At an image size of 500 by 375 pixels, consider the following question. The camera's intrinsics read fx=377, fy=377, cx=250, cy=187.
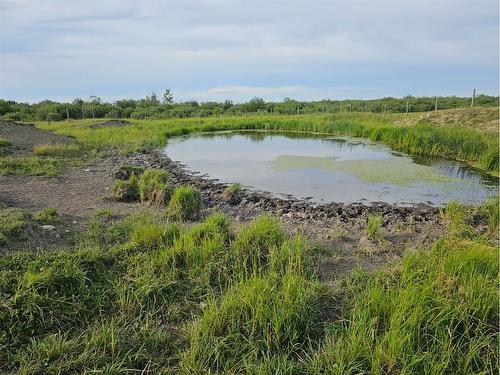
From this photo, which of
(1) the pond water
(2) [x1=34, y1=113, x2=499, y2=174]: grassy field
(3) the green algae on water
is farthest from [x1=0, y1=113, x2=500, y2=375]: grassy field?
(2) [x1=34, y1=113, x2=499, y2=174]: grassy field

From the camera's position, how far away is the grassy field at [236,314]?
267 cm

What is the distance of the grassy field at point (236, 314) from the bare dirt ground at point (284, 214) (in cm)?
66

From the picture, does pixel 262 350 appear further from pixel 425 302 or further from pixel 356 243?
pixel 356 243

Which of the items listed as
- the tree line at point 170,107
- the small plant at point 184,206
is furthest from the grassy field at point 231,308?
the tree line at point 170,107

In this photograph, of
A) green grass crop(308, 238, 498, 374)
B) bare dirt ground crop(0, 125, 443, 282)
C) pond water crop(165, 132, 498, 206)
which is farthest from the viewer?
pond water crop(165, 132, 498, 206)

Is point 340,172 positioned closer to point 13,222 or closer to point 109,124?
point 13,222

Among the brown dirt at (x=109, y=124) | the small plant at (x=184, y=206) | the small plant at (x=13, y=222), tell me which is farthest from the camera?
the brown dirt at (x=109, y=124)

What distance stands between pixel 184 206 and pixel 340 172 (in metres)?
6.67

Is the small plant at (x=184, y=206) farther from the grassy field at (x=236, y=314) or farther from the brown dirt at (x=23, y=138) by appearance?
the brown dirt at (x=23, y=138)

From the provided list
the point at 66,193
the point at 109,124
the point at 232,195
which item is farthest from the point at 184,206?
the point at 109,124

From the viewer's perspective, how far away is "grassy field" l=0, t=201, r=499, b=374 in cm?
267

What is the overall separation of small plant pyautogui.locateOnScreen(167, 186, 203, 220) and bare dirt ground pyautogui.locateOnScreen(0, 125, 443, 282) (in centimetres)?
48

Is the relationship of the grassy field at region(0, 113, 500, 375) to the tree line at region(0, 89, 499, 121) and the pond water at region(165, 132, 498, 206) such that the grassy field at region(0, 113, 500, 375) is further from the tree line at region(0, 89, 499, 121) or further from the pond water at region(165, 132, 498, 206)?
the tree line at region(0, 89, 499, 121)

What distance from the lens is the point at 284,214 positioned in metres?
6.91
